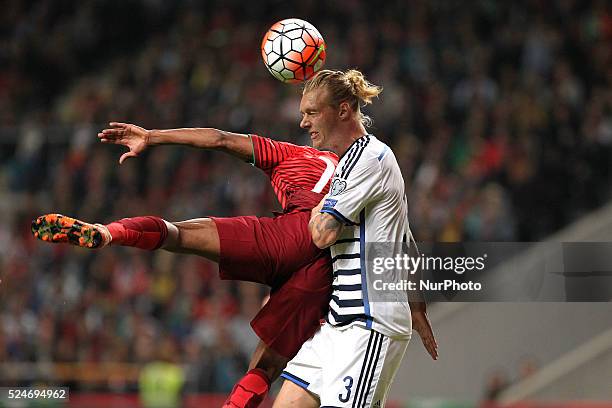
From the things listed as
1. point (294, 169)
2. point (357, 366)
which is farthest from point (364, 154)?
point (357, 366)

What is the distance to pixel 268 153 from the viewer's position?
5059 mm

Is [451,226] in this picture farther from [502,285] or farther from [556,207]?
[502,285]

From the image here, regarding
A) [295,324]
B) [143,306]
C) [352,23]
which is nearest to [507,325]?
[295,324]

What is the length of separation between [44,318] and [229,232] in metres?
5.80

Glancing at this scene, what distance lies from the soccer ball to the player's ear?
30.7 inches

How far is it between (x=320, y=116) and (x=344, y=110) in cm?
12

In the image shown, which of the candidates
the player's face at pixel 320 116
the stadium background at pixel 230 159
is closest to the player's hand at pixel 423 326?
the player's face at pixel 320 116

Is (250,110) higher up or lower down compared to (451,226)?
higher up

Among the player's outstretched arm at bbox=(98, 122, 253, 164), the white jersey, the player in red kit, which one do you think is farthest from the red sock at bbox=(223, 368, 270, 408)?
the player's outstretched arm at bbox=(98, 122, 253, 164)

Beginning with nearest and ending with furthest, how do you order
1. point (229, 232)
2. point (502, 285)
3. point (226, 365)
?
point (229, 232) < point (502, 285) < point (226, 365)

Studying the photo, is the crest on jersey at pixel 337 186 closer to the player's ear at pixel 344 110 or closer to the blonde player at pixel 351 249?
the blonde player at pixel 351 249

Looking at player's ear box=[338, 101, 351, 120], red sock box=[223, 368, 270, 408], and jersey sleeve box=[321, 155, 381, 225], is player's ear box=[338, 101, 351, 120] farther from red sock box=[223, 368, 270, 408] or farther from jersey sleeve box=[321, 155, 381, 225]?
Result: red sock box=[223, 368, 270, 408]

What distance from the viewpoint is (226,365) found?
929 centimetres

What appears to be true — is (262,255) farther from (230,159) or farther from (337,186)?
(230,159)
